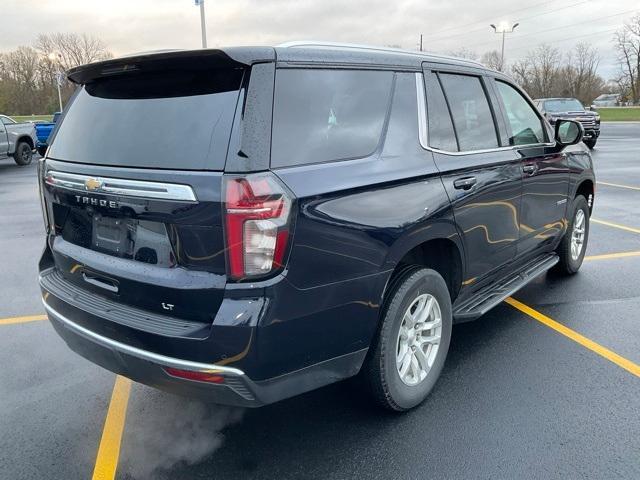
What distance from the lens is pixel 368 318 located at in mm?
2654

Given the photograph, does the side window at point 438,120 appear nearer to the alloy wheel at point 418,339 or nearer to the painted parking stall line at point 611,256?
the alloy wheel at point 418,339

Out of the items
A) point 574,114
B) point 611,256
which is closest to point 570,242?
point 611,256

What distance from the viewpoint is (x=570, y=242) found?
17.1 feet

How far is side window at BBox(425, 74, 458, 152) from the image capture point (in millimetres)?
3162

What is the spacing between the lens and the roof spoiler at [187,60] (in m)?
2.29

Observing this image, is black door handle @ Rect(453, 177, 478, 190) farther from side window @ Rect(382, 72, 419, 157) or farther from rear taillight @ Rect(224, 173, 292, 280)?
rear taillight @ Rect(224, 173, 292, 280)

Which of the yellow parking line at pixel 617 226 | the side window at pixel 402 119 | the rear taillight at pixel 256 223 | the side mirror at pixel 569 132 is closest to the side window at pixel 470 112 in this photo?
the side window at pixel 402 119

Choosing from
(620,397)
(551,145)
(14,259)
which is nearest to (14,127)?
(14,259)

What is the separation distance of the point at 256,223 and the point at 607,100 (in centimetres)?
8383

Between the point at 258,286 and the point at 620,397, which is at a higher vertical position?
the point at 258,286

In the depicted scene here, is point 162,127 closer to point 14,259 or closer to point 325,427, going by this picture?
point 325,427

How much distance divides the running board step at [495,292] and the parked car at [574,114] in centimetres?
1710

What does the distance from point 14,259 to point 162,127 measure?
4907 mm

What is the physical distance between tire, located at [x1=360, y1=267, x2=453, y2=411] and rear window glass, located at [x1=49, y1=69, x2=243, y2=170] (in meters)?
1.21
